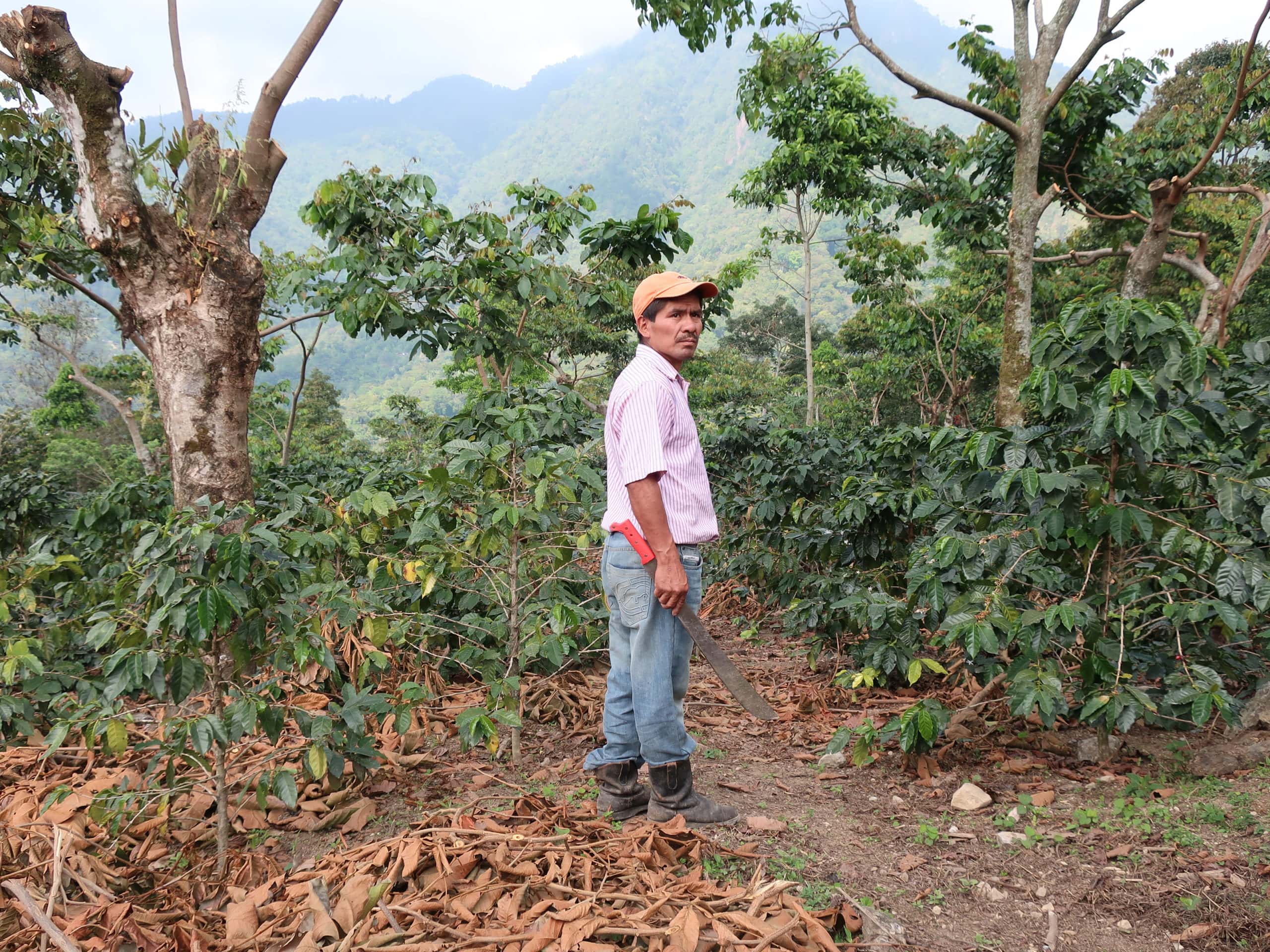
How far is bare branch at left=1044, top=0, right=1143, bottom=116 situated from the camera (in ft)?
18.2

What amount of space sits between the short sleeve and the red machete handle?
0.47 ft

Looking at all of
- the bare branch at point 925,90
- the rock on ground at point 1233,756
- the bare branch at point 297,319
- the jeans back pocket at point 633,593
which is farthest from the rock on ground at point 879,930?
the bare branch at point 925,90

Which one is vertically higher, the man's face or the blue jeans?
the man's face

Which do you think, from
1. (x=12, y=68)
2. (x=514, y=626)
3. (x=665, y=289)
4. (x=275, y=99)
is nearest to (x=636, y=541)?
(x=665, y=289)

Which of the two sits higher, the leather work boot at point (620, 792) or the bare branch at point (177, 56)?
the bare branch at point (177, 56)

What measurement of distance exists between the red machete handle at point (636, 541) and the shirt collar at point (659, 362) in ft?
1.61

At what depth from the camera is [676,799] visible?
8.64ft

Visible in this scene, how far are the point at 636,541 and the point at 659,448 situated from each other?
0.30m

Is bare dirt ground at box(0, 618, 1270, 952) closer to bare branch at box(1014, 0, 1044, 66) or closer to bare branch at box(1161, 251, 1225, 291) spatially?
bare branch at box(1161, 251, 1225, 291)

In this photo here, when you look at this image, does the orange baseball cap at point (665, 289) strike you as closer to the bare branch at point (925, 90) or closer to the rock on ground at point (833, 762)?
the rock on ground at point (833, 762)

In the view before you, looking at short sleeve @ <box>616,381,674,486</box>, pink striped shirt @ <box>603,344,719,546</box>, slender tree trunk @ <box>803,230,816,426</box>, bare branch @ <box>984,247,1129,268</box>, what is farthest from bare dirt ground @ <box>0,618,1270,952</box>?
slender tree trunk @ <box>803,230,816,426</box>

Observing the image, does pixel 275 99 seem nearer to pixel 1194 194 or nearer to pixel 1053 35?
Answer: pixel 1053 35

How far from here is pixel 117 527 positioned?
488 cm

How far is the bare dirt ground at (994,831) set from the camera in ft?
6.97
